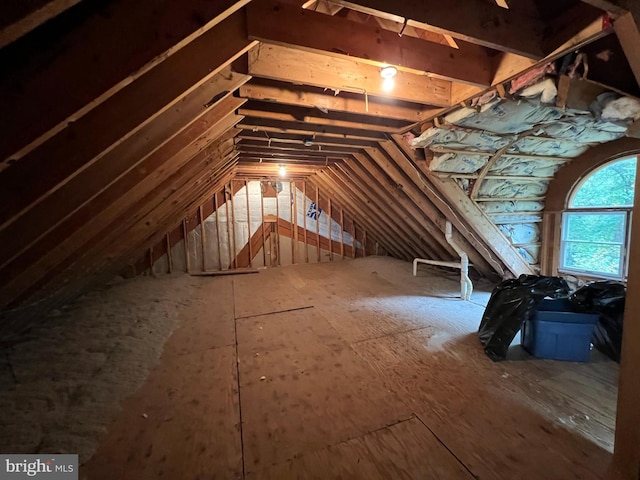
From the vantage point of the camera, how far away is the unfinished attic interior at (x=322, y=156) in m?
1.05

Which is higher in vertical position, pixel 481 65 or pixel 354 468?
pixel 481 65

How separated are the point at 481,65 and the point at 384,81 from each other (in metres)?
0.60

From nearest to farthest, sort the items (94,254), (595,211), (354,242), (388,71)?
(388,71), (94,254), (595,211), (354,242)

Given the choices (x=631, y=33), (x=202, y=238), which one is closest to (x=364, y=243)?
(x=202, y=238)

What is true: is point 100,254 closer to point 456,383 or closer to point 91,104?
point 91,104

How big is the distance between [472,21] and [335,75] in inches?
30.5

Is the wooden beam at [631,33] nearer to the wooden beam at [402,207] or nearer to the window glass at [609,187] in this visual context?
the wooden beam at [402,207]

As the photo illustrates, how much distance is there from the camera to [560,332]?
2.07 metres

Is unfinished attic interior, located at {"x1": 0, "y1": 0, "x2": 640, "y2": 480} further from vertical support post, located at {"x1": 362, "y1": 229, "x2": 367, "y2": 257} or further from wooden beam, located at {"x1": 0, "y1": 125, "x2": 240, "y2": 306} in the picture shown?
vertical support post, located at {"x1": 362, "y1": 229, "x2": 367, "y2": 257}

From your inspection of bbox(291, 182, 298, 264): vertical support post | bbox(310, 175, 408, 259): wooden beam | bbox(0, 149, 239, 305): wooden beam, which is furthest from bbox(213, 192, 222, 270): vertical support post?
bbox(0, 149, 239, 305): wooden beam

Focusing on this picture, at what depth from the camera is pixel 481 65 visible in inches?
67.0

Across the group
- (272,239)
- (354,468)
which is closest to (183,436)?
(354,468)

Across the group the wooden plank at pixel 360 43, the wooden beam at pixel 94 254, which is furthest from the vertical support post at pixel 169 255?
the wooden plank at pixel 360 43

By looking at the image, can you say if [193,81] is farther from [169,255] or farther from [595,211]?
[169,255]
